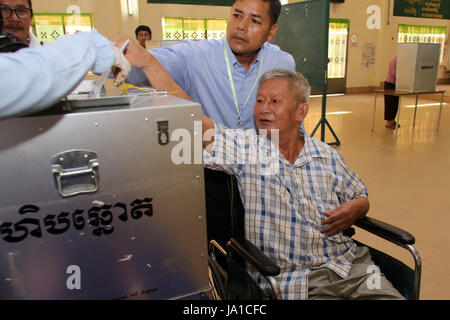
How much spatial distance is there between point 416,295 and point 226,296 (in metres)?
0.65

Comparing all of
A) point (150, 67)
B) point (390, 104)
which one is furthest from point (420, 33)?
point (150, 67)

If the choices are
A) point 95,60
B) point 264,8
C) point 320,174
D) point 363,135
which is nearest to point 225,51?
point 264,8

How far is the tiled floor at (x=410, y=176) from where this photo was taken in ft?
7.06

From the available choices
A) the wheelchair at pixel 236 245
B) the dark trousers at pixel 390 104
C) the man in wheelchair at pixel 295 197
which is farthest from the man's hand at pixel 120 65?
the dark trousers at pixel 390 104

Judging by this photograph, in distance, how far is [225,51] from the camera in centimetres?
157

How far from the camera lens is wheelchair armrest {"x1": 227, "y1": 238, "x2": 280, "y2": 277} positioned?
95 cm

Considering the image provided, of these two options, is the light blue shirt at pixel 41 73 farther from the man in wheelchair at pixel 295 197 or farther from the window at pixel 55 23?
the window at pixel 55 23

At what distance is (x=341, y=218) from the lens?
1.24 m

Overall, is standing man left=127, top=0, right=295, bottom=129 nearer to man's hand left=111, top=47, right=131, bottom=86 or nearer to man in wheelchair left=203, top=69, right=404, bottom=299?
man in wheelchair left=203, top=69, right=404, bottom=299

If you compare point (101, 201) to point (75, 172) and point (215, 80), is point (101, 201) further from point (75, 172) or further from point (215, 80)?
point (215, 80)

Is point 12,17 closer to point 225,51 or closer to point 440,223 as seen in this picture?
point 225,51

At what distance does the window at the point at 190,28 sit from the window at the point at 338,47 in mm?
3528

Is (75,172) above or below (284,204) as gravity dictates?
above

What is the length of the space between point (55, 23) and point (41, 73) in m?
7.96
